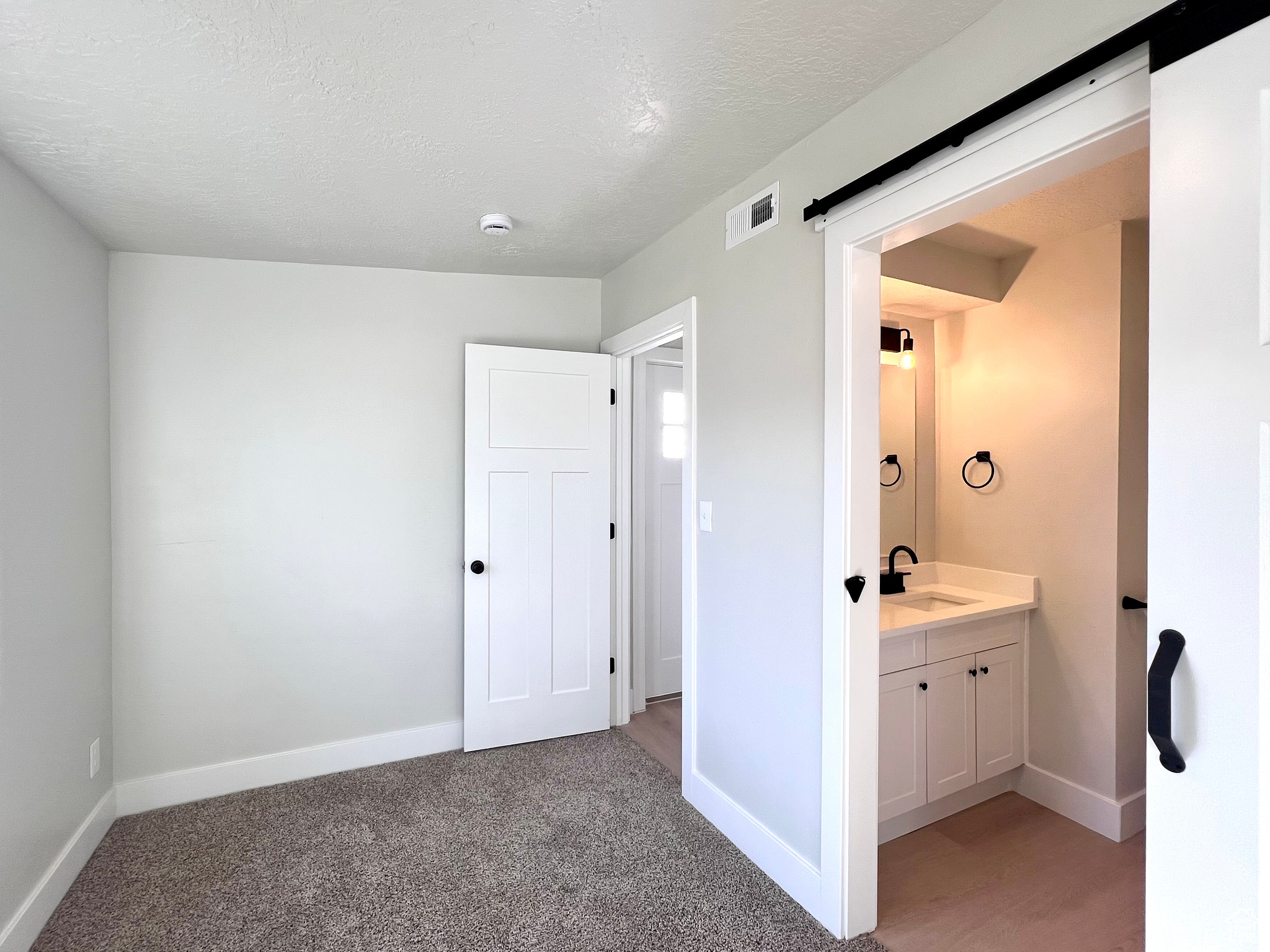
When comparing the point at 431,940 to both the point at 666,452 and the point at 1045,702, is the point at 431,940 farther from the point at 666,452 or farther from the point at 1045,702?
the point at 666,452

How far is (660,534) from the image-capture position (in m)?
4.14

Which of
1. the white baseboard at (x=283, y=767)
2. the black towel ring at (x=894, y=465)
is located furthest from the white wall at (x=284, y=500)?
the black towel ring at (x=894, y=465)

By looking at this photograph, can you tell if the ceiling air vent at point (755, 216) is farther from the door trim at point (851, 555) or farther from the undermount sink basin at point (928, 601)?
the undermount sink basin at point (928, 601)

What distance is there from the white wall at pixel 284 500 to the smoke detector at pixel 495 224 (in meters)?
0.76

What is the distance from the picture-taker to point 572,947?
1.97m

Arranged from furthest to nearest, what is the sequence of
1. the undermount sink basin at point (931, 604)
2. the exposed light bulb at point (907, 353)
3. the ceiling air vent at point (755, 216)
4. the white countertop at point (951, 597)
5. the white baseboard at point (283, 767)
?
the exposed light bulb at point (907, 353) → the undermount sink basin at point (931, 604) → the white baseboard at point (283, 767) → the white countertop at point (951, 597) → the ceiling air vent at point (755, 216)

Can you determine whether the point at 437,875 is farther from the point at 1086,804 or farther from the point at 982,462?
the point at 982,462

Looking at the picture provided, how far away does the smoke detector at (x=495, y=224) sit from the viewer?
2.66m

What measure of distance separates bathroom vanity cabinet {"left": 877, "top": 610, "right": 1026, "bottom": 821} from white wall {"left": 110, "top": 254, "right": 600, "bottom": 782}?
83.4 inches

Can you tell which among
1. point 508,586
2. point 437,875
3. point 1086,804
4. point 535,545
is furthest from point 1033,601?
point 437,875

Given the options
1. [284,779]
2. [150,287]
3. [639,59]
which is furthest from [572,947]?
[150,287]

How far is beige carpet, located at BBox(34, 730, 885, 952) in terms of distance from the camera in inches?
79.9

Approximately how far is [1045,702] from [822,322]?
1993mm

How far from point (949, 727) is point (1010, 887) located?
0.55 m
